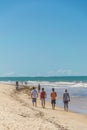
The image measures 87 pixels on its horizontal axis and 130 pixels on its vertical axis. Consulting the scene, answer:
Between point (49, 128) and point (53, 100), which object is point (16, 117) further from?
point (53, 100)

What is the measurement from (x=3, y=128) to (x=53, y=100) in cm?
1158

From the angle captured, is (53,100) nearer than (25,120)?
No

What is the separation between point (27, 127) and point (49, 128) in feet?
3.46

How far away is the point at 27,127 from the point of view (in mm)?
13969

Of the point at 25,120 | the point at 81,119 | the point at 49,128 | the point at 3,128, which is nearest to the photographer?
the point at 3,128

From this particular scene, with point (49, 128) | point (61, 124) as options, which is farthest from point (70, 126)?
point (49, 128)

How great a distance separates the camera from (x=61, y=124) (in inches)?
643

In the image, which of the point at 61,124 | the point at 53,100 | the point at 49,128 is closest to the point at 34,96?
the point at 53,100

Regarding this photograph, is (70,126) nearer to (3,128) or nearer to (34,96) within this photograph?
(3,128)

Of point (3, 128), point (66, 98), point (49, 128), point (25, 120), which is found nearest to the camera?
point (3, 128)

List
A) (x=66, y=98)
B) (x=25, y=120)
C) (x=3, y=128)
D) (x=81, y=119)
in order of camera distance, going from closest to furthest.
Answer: (x=3, y=128) → (x=25, y=120) → (x=81, y=119) → (x=66, y=98)

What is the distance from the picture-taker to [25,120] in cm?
1545

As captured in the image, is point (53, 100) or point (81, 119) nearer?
point (81, 119)

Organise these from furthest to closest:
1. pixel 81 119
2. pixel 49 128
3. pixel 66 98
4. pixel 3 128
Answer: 1. pixel 66 98
2. pixel 81 119
3. pixel 49 128
4. pixel 3 128
